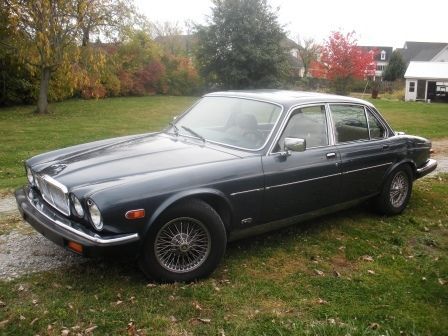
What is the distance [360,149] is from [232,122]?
1680 millimetres

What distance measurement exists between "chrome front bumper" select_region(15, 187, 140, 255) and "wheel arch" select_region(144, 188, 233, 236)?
26 centimetres

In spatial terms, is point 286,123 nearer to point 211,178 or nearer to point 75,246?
point 211,178

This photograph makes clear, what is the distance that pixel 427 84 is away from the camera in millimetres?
40688

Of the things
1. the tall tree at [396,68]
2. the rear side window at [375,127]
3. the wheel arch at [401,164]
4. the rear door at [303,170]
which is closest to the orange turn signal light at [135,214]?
the rear door at [303,170]

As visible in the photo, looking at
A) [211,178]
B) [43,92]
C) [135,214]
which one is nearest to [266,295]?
[211,178]

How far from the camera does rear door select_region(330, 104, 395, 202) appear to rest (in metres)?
5.42

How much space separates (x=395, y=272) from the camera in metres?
4.63

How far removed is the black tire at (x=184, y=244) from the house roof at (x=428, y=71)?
4136 cm

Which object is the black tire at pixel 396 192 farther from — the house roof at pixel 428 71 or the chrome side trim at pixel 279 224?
the house roof at pixel 428 71

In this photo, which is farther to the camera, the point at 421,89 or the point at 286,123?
the point at 421,89

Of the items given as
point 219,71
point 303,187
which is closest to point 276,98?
point 303,187

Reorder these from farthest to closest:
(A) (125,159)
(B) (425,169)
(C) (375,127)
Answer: (B) (425,169)
(C) (375,127)
(A) (125,159)

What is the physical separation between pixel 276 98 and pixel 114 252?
8.51ft

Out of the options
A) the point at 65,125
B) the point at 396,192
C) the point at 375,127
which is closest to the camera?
the point at 375,127
